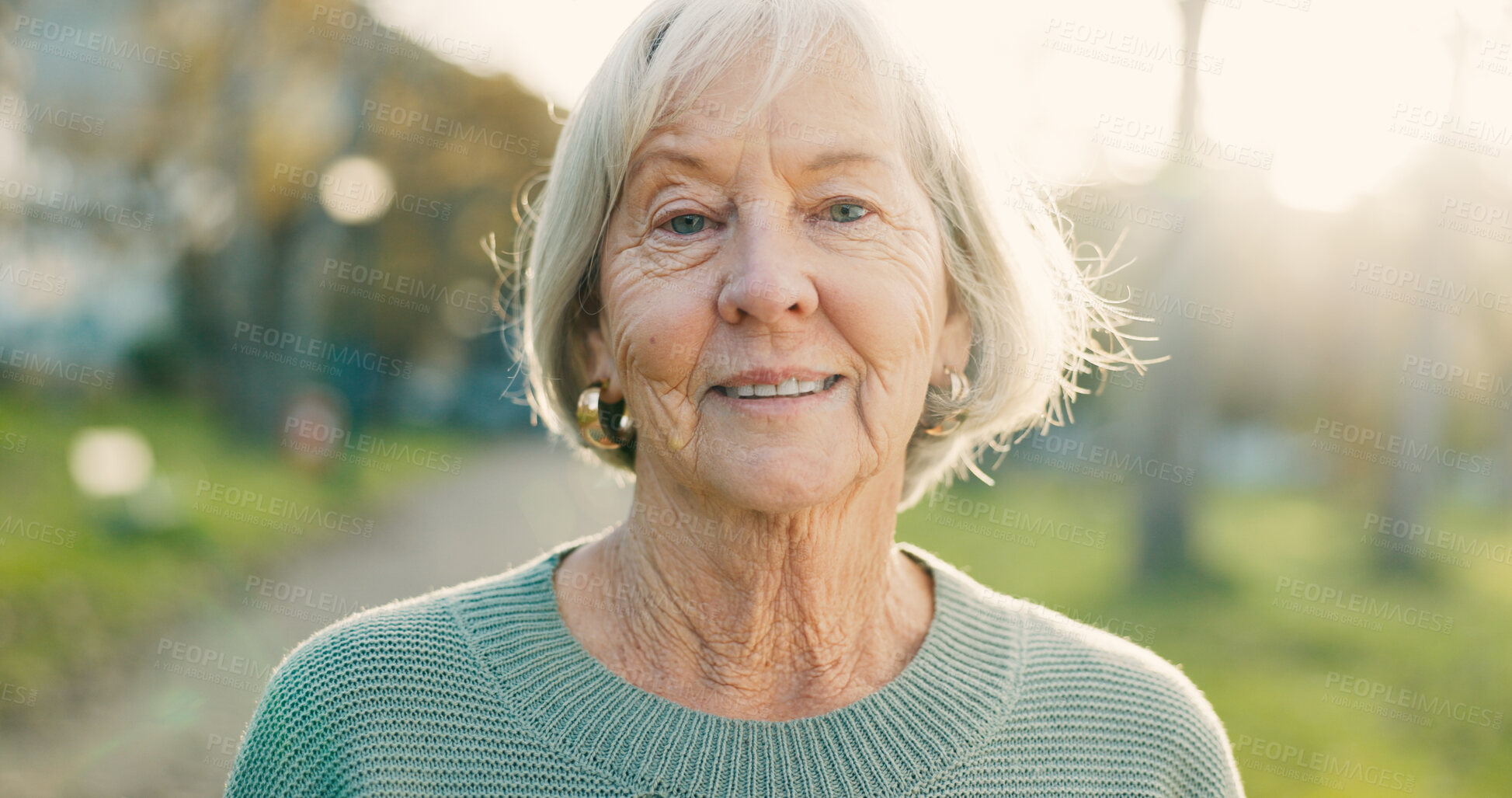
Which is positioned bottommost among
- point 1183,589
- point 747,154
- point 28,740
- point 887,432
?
point 1183,589

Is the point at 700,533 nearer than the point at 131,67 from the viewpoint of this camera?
Yes

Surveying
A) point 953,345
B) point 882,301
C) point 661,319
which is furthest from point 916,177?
point 661,319

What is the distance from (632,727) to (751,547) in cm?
43

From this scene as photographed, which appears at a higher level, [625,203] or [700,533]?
[625,203]

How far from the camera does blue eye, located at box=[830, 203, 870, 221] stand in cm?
207

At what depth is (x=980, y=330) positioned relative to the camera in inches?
93.9

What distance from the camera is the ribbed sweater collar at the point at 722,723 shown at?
1.96 m

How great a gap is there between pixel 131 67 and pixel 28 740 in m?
13.9

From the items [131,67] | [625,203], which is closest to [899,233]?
[625,203]

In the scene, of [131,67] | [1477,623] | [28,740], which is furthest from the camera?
[131,67]

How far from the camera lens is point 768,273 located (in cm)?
193

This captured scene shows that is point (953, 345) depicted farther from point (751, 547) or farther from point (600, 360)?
point (600, 360)

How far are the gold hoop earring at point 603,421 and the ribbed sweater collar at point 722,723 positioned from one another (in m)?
0.37

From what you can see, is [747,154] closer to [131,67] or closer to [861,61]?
[861,61]
